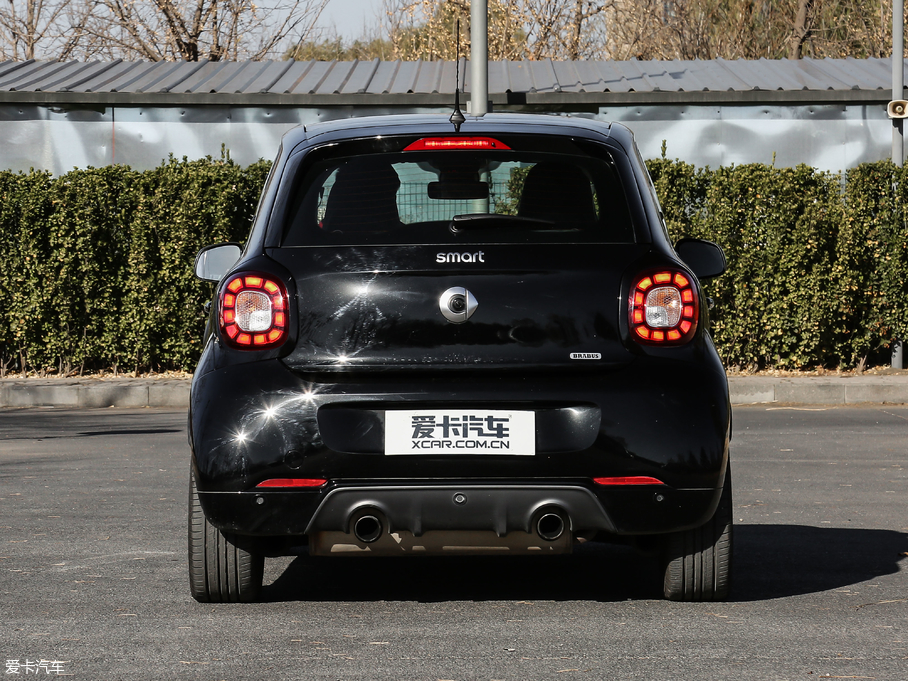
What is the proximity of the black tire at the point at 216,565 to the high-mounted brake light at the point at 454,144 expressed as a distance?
141cm

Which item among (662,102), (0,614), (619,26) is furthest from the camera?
(619,26)

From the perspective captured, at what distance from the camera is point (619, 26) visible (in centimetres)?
3822

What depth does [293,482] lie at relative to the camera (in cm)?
431

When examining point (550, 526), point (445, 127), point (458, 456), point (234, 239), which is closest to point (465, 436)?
point (458, 456)

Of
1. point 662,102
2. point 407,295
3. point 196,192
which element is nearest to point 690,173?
point 662,102

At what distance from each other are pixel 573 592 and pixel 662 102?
13184 mm

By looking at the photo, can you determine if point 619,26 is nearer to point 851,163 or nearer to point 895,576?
point 851,163

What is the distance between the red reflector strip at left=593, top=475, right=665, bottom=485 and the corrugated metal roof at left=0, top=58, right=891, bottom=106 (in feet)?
44.7

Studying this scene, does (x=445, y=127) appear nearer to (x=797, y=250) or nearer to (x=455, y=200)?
(x=455, y=200)

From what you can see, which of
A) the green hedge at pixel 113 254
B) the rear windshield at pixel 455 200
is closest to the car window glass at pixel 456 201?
the rear windshield at pixel 455 200

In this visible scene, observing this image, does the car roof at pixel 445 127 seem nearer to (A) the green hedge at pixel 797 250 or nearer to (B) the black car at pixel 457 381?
(B) the black car at pixel 457 381

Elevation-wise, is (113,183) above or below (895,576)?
above

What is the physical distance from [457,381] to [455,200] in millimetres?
709

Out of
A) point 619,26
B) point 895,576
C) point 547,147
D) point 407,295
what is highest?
point 619,26
